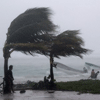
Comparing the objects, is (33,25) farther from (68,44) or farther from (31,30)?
(68,44)

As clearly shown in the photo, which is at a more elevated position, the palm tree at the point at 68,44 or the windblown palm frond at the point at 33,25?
the windblown palm frond at the point at 33,25

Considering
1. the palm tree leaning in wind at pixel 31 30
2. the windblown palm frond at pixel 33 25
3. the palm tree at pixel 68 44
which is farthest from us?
the palm tree at pixel 68 44

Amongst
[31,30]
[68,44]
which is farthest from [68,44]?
[31,30]

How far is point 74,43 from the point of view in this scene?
10562mm

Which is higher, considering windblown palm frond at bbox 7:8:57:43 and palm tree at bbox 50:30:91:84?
windblown palm frond at bbox 7:8:57:43

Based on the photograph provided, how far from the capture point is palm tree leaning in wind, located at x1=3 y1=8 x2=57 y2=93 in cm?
1009

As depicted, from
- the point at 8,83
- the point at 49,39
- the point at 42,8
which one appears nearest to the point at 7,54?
the point at 8,83

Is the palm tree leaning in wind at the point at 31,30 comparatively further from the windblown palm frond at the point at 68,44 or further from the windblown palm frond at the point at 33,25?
the windblown palm frond at the point at 68,44

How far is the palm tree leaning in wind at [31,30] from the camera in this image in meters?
10.1

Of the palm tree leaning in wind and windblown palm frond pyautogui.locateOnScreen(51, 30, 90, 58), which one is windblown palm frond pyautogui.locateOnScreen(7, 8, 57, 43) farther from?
windblown palm frond pyautogui.locateOnScreen(51, 30, 90, 58)

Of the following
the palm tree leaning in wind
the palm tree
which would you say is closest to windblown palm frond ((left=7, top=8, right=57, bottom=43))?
the palm tree leaning in wind

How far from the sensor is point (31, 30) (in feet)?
33.5

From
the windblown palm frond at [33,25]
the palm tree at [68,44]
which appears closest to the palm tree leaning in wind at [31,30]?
the windblown palm frond at [33,25]

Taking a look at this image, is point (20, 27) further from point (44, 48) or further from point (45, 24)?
point (44, 48)
